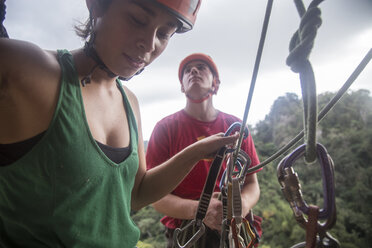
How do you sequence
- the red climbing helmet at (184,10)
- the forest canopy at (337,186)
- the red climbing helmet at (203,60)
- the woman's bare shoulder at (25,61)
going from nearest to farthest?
1. the woman's bare shoulder at (25,61)
2. the red climbing helmet at (184,10)
3. the red climbing helmet at (203,60)
4. the forest canopy at (337,186)

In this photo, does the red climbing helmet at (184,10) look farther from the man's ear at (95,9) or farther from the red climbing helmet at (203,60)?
the red climbing helmet at (203,60)

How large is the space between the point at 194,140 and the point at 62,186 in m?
1.17

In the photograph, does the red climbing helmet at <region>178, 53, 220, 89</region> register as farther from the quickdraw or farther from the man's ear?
the quickdraw

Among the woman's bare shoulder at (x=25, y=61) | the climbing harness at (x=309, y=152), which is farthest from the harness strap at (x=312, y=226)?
the woman's bare shoulder at (x=25, y=61)

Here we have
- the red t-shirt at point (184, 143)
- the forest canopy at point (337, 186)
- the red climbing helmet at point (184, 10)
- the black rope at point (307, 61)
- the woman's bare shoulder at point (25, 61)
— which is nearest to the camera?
the black rope at point (307, 61)

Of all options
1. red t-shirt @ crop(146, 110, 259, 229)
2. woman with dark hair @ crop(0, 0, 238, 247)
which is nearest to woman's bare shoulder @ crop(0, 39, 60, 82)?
woman with dark hair @ crop(0, 0, 238, 247)

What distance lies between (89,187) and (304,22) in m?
0.67

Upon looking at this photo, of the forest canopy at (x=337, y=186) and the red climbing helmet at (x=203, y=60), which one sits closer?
the red climbing helmet at (x=203, y=60)

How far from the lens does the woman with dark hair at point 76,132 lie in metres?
0.55

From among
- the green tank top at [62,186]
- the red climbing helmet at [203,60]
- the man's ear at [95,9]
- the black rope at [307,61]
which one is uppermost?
the red climbing helmet at [203,60]

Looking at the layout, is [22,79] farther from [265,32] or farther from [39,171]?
[265,32]

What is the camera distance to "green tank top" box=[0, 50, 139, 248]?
558 mm

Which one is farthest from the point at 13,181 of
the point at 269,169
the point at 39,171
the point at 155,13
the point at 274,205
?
the point at 269,169

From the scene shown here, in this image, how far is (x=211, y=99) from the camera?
203 centimetres
